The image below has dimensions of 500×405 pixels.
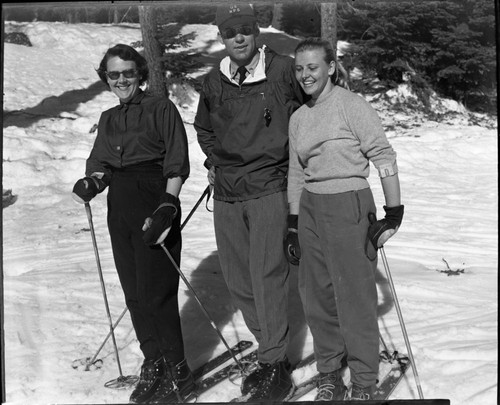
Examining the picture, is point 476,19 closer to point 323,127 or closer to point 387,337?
point 323,127

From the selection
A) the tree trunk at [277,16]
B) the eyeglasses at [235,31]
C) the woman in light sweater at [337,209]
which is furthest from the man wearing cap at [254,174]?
the tree trunk at [277,16]

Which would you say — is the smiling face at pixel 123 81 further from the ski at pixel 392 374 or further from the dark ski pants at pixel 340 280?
the ski at pixel 392 374

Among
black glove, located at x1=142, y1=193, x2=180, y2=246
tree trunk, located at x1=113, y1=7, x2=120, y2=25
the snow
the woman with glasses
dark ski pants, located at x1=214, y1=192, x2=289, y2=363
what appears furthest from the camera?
tree trunk, located at x1=113, y1=7, x2=120, y2=25

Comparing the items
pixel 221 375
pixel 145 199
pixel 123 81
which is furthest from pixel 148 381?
pixel 123 81

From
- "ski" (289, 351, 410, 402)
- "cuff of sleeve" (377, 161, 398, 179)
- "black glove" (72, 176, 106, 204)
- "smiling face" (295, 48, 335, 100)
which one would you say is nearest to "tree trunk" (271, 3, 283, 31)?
"smiling face" (295, 48, 335, 100)

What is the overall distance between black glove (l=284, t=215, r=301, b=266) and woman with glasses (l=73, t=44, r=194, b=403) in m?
0.61

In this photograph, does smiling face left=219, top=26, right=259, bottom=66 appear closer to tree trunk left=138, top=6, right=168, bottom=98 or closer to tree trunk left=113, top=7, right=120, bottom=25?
tree trunk left=138, top=6, right=168, bottom=98

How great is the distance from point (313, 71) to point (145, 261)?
135 centimetres

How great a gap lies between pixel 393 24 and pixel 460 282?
90.0 inches

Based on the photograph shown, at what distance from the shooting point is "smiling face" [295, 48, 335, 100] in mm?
3766

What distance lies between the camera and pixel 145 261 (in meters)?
3.99

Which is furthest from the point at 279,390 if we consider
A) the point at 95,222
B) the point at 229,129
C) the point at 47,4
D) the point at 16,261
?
the point at 95,222

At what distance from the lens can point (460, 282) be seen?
19.2ft

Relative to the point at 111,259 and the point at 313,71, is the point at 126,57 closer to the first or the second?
the point at 313,71
